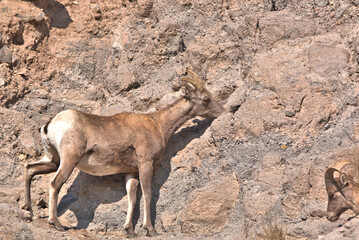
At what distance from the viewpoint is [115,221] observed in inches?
515

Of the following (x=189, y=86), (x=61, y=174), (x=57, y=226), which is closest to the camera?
(x=57, y=226)

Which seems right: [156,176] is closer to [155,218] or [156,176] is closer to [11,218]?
[155,218]

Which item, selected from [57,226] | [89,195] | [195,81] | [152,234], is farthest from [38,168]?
[195,81]

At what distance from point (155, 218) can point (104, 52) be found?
4430 mm

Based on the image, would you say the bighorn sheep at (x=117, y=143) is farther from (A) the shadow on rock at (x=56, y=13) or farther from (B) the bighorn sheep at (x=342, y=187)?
(A) the shadow on rock at (x=56, y=13)

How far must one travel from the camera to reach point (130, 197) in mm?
13109

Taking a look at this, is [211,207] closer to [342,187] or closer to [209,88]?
[342,187]

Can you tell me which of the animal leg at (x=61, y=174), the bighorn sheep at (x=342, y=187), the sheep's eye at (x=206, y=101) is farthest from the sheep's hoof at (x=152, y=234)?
the bighorn sheep at (x=342, y=187)

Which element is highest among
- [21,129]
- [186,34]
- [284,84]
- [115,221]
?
[186,34]

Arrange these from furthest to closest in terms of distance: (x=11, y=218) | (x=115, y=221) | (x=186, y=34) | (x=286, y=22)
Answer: (x=186, y=34), (x=286, y=22), (x=115, y=221), (x=11, y=218)

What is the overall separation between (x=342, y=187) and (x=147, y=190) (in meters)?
3.69

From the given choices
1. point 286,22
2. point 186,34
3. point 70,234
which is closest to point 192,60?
point 186,34

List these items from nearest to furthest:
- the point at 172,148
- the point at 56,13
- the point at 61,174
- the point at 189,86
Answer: the point at 61,174 < the point at 189,86 < the point at 172,148 < the point at 56,13

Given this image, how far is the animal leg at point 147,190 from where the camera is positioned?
1273 centimetres
